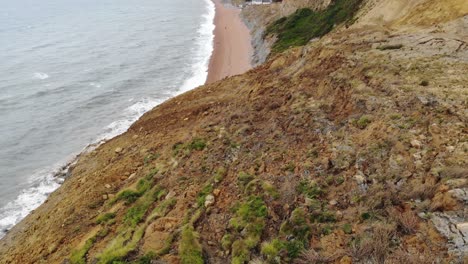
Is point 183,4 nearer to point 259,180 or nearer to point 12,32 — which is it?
point 12,32

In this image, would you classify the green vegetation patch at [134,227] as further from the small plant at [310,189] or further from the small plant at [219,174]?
the small plant at [310,189]

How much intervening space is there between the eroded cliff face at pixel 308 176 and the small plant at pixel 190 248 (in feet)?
0.12

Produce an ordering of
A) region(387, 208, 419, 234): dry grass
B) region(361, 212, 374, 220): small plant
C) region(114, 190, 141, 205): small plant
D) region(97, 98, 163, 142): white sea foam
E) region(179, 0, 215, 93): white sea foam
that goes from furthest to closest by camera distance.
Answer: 1. region(179, 0, 215, 93): white sea foam
2. region(97, 98, 163, 142): white sea foam
3. region(114, 190, 141, 205): small plant
4. region(361, 212, 374, 220): small plant
5. region(387, 208, 419, 234): dry grass

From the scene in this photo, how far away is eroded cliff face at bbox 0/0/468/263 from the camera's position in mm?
8742

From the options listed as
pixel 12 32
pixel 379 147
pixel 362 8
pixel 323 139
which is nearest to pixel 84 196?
pixel 323 139

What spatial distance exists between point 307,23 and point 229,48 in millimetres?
10563

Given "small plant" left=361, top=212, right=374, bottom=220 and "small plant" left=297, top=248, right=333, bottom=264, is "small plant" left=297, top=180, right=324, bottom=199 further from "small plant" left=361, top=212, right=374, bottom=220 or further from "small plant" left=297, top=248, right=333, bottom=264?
"small plant" left=297, top=248, right=333, bottom=264

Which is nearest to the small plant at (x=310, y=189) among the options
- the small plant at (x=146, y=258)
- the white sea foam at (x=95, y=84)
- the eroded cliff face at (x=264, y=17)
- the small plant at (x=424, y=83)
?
the small plant at (x=146, y=258)

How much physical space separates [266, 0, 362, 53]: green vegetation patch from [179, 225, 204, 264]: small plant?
994 inches

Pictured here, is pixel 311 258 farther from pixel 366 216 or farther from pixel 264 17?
pixel 264 17

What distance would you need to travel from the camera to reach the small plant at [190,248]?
9797mm

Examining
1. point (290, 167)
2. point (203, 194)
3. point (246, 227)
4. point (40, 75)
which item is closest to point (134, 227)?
point (203, 194)

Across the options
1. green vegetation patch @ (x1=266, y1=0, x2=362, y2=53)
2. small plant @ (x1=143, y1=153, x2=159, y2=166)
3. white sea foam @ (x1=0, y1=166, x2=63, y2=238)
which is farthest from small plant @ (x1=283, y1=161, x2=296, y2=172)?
green vegetation patch @ (x1=266, y1=0, x2=362, y2=53)

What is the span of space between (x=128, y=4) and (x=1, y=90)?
2476 inches
